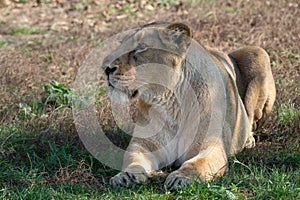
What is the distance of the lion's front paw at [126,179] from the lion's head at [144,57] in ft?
1.67

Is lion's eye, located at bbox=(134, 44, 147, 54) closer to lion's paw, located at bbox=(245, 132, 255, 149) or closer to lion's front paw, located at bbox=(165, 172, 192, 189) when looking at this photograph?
lion's front paw, located at bbox=(165, 172, 192, 189)

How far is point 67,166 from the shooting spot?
4.70m

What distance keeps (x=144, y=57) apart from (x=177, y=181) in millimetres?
863

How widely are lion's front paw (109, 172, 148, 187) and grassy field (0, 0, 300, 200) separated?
6 centimetres

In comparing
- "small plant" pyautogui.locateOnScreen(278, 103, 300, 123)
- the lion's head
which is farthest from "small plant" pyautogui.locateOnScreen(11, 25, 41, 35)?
the lion's head

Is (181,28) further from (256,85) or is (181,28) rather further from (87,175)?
(256,85)

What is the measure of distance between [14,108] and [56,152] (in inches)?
43.5

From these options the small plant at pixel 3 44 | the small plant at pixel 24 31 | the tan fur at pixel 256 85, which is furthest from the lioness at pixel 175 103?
the small plant at pixel 24 31

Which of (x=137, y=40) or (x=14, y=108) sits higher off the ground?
(x=137, y=40)

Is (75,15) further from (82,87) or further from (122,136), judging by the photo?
(122,136)

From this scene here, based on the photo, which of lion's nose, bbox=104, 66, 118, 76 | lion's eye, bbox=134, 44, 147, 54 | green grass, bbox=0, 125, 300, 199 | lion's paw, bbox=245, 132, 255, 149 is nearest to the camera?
green grass, bbox=0, 125, 300, 199

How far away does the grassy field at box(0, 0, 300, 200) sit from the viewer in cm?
431

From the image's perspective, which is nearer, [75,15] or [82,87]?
[82,87]

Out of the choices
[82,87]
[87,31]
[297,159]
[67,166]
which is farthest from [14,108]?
[87,31]
